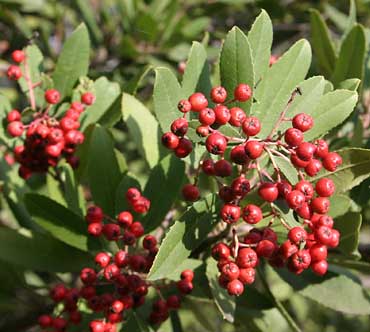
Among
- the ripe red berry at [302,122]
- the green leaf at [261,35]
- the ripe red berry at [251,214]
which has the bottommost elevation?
the ripe red berry at [251,214]

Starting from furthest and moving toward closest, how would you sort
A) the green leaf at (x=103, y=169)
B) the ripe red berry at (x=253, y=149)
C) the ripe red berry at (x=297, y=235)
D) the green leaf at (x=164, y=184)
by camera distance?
the green leaf at (x=103, y=169) < the green leaf at (x=164, y=184) < the ripe red berry at (x=297, y=235) < the ripe red berry at (x=253, y=149)

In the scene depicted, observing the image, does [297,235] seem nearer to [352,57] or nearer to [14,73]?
[352,57]

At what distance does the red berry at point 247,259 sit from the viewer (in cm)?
169

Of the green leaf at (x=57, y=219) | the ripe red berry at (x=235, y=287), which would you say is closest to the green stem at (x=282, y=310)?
the ripe red berry at (x=235, y=287)

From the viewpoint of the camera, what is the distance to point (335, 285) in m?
2.21

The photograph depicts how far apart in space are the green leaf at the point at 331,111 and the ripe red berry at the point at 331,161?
0.12m

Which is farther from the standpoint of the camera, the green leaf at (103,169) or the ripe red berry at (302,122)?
the green leaf at (103,169)

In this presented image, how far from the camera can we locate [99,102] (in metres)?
2.35

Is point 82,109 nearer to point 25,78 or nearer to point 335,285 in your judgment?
point 25,78

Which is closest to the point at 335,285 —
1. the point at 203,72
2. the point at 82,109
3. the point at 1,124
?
the point at 203,72

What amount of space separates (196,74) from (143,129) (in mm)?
461

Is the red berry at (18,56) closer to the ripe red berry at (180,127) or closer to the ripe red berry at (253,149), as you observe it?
the ripe red berry at (180,127)

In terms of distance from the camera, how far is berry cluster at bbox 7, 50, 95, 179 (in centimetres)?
214

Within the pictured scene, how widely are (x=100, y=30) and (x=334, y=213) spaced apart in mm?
2373
